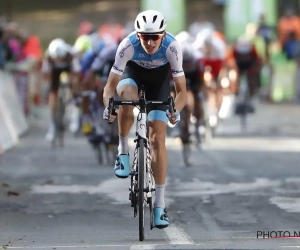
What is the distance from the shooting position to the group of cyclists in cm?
1053

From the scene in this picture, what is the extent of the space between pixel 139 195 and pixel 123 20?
3126 cm

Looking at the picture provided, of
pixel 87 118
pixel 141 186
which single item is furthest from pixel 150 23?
pixel 87 118

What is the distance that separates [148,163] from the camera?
33.9 feet

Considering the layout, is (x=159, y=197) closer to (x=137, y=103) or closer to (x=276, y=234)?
(x=137, y=103)

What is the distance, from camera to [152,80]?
1100 centimetres

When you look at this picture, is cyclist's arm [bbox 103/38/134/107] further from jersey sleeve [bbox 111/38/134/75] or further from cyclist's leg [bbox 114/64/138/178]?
cyclist's leg [bbox 114/64/138/178]

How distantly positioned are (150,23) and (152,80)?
Answer: 0.81m

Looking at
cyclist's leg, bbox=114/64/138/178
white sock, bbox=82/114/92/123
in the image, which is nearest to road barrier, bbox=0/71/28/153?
white sock, bbox=82/114/92/123

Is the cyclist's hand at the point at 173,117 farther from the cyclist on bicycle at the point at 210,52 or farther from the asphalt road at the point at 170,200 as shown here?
the cyclist on bicycle at the point at 210,52

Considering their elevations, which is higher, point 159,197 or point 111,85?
point 111,85

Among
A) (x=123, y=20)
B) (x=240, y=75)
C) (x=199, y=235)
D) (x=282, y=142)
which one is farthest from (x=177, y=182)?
(x=123, y=20)

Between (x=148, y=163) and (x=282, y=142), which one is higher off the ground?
(x=148, y=163)

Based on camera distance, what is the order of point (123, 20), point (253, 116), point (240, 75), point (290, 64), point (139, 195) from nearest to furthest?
point (139, 195) < point (240, 75) < point (253, 116) < point (290, 64) < point (123, 20)

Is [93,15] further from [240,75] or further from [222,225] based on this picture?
[222,225]
